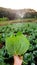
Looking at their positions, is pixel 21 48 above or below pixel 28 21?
above

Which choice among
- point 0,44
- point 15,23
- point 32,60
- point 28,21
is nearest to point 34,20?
point 28,21

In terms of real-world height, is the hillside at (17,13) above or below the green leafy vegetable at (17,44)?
below

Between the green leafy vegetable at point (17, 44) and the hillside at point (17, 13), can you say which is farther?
the hillside at point (17, 13)

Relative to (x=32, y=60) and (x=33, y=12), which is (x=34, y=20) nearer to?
(x=33, y=12)

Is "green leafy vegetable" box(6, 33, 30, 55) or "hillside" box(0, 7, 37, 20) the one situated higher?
"green leafy vegetable" box(6, 33, 30, 55)

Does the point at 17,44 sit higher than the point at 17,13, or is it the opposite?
the point at 17,44

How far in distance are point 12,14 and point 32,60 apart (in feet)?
8.14

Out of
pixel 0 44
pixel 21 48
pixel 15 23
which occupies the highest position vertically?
pixel 21 48

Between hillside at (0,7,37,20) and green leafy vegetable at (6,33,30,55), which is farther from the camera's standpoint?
hillside at (0,7,37,20)

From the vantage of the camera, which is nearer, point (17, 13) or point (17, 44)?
point (17, 44)

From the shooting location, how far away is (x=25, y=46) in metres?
1.54
